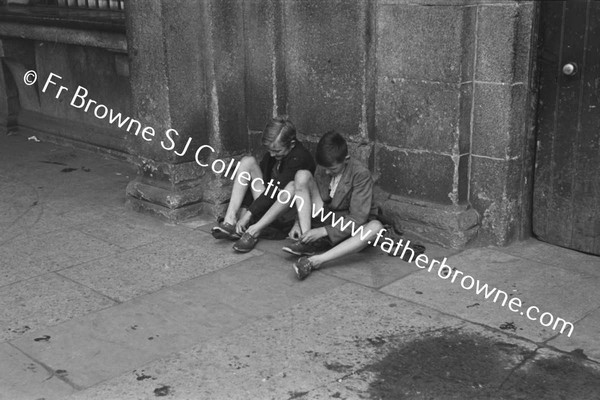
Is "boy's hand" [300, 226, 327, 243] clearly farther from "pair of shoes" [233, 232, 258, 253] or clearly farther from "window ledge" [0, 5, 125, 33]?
"window ledge" [0, 5, 125, 33]

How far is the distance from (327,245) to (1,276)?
227cm

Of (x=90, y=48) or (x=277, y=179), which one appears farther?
(x=90, y=48)

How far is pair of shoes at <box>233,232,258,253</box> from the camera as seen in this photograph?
605 cm

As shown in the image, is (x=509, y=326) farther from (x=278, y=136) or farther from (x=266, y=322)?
(x=278, y=136)

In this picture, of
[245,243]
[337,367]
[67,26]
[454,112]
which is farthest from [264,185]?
[67,26]

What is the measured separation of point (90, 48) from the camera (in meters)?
8.91

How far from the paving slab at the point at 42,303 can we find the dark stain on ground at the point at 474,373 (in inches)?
75.9

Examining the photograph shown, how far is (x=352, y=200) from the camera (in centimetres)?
571

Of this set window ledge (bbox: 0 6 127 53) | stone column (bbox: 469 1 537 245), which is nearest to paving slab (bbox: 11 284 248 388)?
stone column (bbox: 469 1 537 245)

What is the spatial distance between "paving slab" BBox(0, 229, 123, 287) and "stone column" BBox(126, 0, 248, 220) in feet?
2.38

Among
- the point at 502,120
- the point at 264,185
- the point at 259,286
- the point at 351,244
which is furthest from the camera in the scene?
the point at 264,185

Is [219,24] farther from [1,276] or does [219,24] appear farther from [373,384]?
[373,384]

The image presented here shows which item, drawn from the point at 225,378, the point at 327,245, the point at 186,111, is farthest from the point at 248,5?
the point at 225,378

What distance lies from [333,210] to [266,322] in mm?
1328
